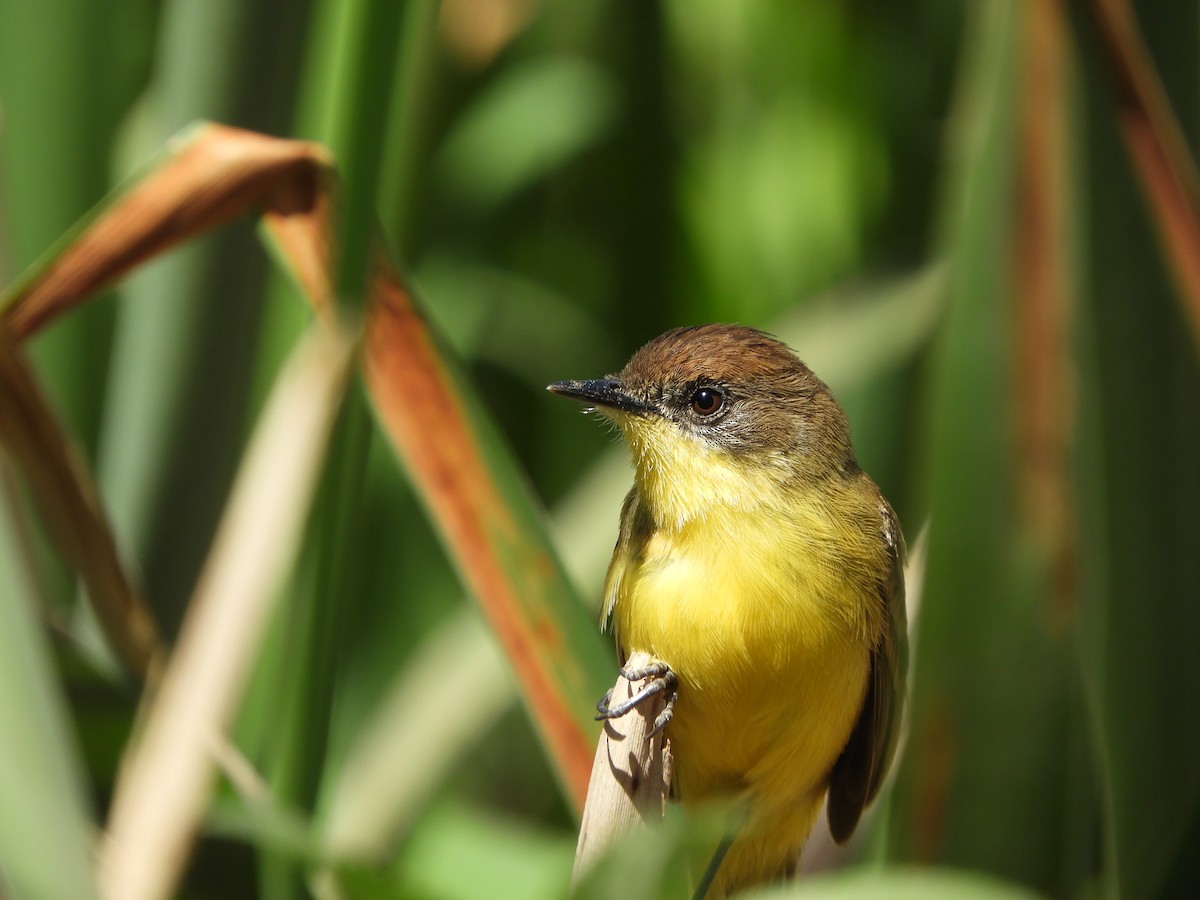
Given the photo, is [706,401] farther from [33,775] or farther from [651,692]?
[33,775]

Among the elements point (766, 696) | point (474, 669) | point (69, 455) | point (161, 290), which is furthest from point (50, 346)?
point (766, 696)

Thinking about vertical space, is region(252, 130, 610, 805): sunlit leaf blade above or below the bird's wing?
above

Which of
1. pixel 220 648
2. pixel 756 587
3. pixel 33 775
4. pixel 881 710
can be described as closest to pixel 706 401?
pixel 756 587

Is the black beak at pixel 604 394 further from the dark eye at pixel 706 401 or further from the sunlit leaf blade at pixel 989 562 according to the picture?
the sunlit leaf blade at pixel 989 562

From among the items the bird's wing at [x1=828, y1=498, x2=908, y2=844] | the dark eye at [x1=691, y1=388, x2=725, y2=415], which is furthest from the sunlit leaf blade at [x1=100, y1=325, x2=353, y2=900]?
the bird's wing at [x1=828, y1=498, x2=908, y2=844]

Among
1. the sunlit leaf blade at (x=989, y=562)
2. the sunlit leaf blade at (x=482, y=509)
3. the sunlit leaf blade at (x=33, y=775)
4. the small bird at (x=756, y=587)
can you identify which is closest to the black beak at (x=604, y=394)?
the small bird at (x=756, y=587)

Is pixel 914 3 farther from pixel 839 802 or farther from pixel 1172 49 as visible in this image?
pixel 839 802

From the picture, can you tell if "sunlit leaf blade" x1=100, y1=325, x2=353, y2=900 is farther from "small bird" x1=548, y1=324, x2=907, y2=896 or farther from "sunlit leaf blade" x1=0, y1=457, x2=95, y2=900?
"small bird" x1=548, y1=324, x2=907, y2=896
